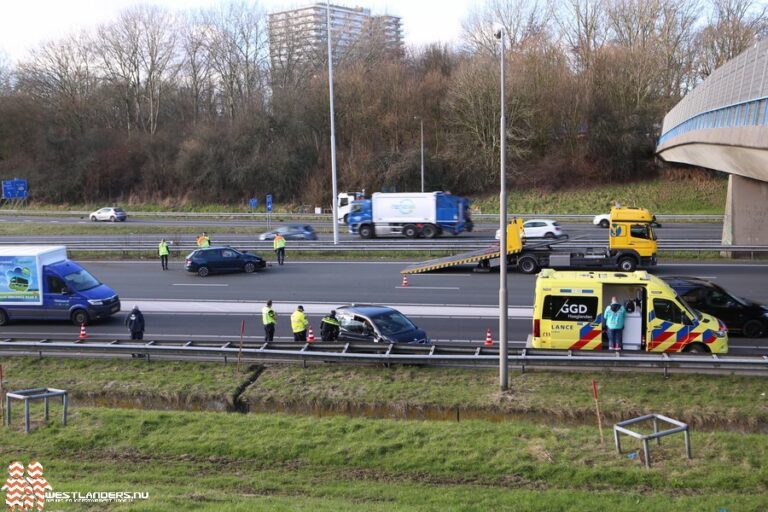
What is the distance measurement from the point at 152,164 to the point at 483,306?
58.2 metres

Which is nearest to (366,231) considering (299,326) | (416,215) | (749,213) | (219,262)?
(416,215)

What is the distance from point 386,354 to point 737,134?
620 inches

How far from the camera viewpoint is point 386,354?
15.7m

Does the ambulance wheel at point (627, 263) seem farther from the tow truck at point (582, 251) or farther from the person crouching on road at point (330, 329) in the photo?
the person crouching on road at point (330, 329)

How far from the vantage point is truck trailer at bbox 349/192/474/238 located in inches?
1679

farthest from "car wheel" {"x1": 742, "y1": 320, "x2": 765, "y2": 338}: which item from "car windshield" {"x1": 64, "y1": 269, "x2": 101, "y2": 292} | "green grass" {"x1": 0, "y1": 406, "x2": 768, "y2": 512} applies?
"car windshield" {"x1": 64, "y1": 269, "x2": 101, "y2": 292}

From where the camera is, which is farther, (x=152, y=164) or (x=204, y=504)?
(x=152, y=164)

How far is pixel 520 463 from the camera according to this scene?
11.0 m

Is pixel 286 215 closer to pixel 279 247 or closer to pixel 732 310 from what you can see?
pixel 279 247

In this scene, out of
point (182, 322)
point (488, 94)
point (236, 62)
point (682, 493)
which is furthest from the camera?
point (236, 62)

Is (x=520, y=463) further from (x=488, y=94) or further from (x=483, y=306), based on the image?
(x=488, y=94)

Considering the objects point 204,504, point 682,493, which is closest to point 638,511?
point 682,493

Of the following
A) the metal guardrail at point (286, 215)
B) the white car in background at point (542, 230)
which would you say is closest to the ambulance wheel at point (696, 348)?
the white car in background at point (542, 230)

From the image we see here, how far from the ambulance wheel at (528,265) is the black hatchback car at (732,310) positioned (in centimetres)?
1115
